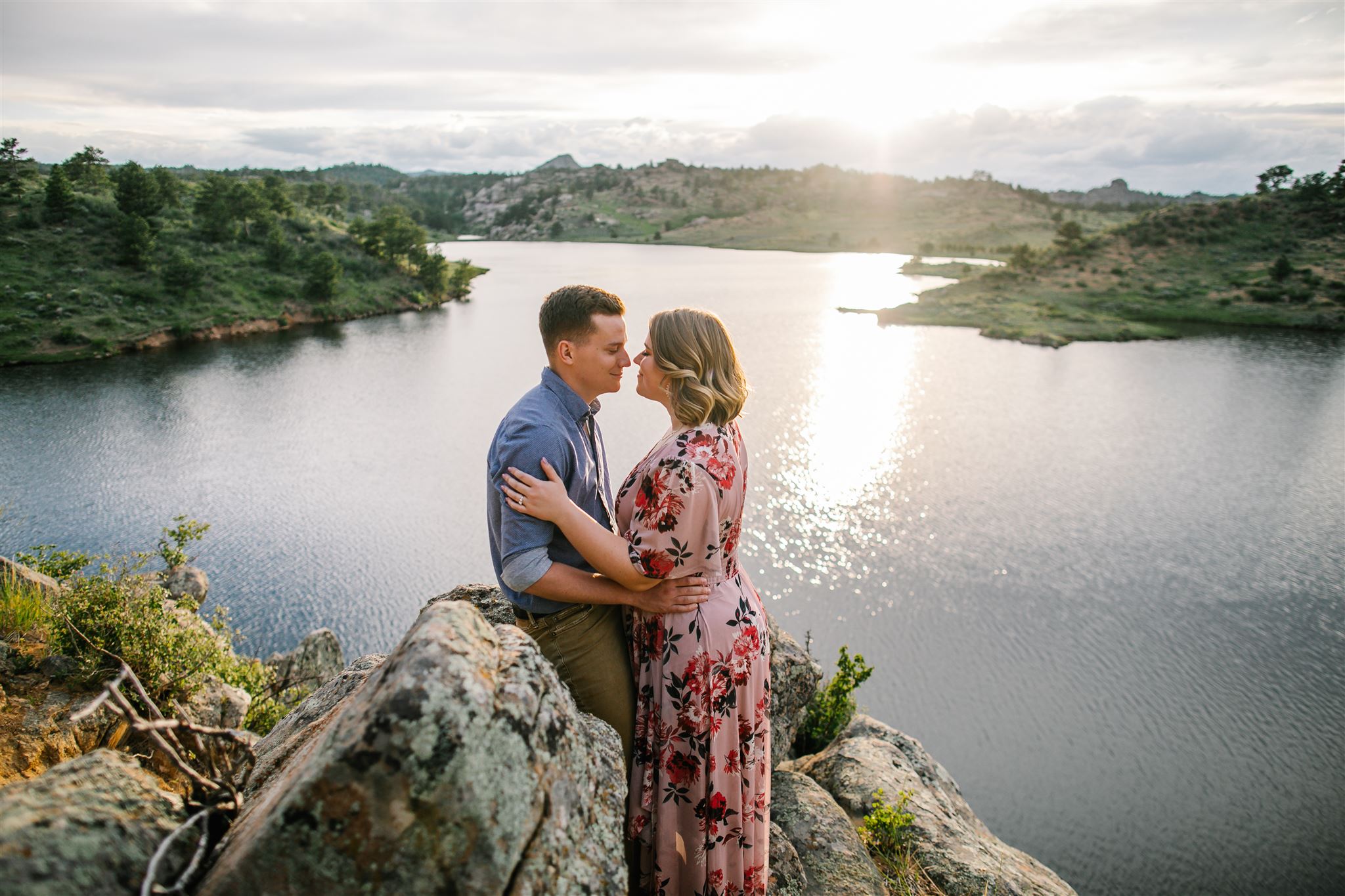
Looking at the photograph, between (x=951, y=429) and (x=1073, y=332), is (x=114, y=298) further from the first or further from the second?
(x=1073, y=332)

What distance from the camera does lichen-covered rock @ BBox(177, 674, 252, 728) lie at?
322 inches

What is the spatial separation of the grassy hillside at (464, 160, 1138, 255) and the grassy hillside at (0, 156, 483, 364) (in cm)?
7743

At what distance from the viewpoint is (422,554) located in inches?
720

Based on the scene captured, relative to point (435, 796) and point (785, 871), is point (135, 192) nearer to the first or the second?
point (785, 871)

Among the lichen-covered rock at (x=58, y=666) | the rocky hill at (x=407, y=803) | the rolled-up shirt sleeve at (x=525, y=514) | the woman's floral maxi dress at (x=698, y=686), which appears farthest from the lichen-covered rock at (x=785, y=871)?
the lichen-covered rock at (x=58, y=666)

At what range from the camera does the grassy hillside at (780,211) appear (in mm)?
128125

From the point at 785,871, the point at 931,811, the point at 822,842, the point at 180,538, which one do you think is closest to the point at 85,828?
the point at 785,871

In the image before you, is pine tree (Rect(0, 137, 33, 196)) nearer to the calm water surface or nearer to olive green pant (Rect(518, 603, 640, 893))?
the calm water surface

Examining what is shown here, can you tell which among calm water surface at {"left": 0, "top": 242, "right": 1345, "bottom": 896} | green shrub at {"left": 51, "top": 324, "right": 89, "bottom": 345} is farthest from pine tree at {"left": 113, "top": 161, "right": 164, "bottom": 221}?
calm water surface at {"left": 0, "top": 242, "right": 1345, "bottom": 896}

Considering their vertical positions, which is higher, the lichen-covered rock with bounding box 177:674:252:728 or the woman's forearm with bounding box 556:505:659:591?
the woman's forearm with bounding box 556:505:659:591

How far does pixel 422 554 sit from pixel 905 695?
1206cm

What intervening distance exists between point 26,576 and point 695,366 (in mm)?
9207

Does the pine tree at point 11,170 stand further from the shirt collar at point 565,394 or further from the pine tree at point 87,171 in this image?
the shirt collar at point 565,394

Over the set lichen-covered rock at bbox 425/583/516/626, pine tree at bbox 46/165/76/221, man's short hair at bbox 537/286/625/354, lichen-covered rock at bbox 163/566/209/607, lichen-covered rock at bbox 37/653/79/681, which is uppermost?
pine tree at bbox 46/165/76/221
